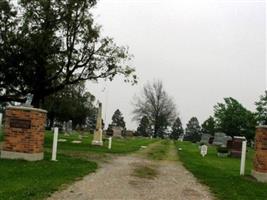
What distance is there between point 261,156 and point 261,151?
17cm

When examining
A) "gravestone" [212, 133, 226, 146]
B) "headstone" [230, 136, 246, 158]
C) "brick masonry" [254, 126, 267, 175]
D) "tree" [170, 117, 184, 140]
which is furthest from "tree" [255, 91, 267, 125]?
"tree" [170, 117, 184, 140]

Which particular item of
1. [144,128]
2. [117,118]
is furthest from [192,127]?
[144,128]

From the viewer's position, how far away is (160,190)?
13266 millimetres

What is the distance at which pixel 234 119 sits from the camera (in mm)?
73438

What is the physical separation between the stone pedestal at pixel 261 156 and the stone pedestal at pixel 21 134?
24.7ft

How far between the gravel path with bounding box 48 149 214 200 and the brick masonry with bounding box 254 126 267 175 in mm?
2333

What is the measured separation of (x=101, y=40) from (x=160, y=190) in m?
21.9

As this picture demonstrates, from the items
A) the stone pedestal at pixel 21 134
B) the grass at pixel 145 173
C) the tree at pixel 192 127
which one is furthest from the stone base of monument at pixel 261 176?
the tree at pixel 192 127

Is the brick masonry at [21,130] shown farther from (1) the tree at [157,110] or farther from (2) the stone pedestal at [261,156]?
(1) the tree at [157,110]

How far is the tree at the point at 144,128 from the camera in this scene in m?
110

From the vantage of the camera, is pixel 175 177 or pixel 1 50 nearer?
pixel 175 177

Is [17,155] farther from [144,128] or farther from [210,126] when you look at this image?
[144,128]

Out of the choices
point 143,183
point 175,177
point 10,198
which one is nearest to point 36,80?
point 175,177

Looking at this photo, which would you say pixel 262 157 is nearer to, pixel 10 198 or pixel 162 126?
pixel 10 198
